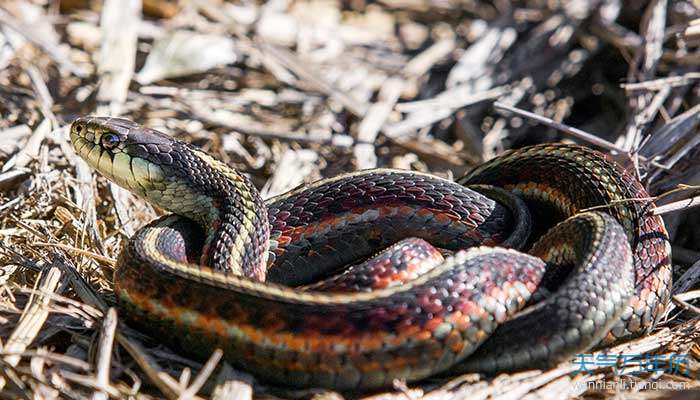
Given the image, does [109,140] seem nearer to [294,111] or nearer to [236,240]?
[236,240]

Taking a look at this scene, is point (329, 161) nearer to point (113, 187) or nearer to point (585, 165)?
point (113, 187)

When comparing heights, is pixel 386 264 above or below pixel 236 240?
above

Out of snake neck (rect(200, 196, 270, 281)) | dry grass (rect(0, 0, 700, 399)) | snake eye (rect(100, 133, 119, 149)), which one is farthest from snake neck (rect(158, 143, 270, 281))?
dry grass (rect(0, 0, 700, 399))

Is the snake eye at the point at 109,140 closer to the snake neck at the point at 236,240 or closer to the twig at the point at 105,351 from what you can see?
the snake neck at the point at 236,240

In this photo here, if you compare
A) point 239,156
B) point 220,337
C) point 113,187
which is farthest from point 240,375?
point 239,156

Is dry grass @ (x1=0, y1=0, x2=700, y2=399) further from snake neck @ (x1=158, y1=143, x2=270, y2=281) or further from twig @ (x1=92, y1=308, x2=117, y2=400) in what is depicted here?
snake neck @ (x1=158, y1=143, x2=270, y2=281)

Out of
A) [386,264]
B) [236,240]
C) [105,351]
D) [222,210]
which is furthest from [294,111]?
[105,351]
